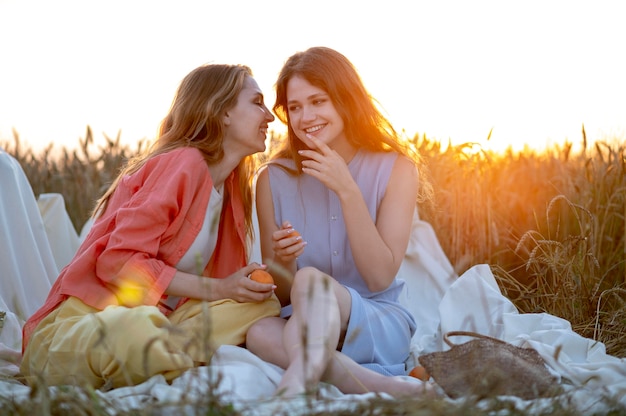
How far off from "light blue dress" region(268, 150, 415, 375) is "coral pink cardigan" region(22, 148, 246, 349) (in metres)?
0.41

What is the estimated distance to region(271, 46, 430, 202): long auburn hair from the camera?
9.80 ft

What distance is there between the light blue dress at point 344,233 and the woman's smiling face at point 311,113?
0.22 metres

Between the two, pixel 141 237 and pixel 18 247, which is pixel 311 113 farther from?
pixel 18 247

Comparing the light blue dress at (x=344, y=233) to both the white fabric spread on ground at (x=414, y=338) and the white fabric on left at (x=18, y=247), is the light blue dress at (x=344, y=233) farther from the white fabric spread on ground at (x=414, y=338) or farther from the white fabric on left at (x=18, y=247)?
the white fabric on left at (x=18, y=247)

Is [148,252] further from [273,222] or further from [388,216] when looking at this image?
[388,216]

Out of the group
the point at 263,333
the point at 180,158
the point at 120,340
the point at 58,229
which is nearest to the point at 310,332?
the point at 263,333

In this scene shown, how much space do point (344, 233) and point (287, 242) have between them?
47 cm

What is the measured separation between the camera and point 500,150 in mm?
5008

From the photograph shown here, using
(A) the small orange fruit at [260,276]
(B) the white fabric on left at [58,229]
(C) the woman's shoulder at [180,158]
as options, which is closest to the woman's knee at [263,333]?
(A) the small orange fruit at [260,276]

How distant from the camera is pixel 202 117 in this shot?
2.98 m

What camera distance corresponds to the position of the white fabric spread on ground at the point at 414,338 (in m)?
1.98

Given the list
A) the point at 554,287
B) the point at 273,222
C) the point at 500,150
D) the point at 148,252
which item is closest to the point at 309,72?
the point at 273,222

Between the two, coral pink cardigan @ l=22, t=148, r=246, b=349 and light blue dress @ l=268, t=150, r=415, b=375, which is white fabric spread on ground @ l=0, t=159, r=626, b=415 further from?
coral pink cardigan @ l=22, t=148, r=246, b=349

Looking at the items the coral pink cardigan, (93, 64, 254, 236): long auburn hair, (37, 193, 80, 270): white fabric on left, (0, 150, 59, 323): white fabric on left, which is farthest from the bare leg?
(37, 193, 80, 270): white fabric on left
